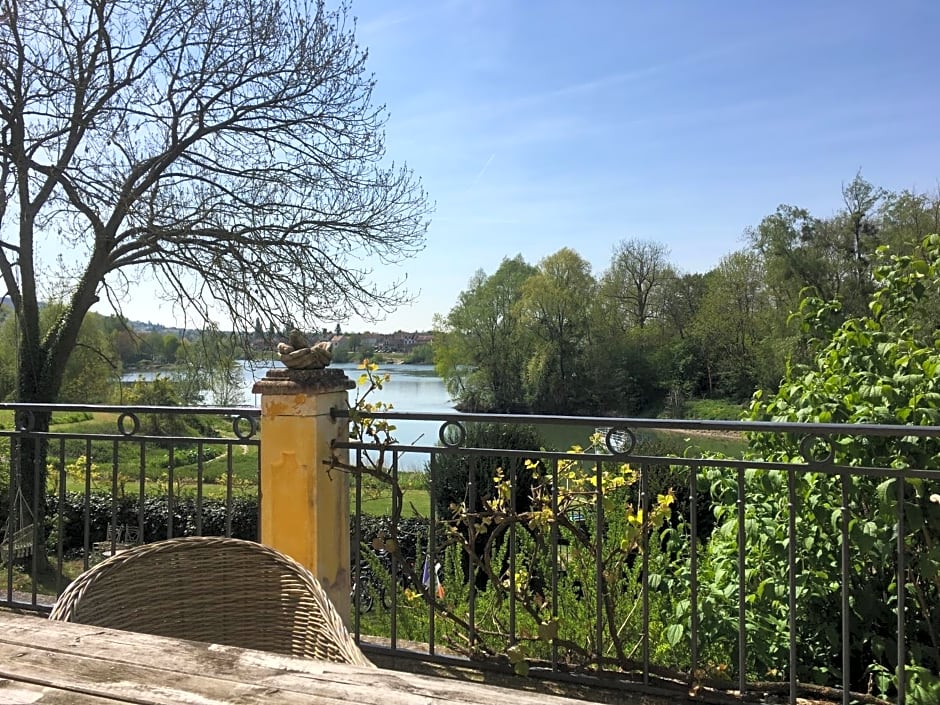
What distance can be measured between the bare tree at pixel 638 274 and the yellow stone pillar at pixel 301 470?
3309cm

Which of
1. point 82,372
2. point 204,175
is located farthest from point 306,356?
point 82,372

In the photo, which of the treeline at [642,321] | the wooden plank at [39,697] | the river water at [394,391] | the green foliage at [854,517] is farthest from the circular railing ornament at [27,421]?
the treeline at [642,321]

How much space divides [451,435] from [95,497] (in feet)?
37.4

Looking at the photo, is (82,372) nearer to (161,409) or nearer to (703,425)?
(161,409)

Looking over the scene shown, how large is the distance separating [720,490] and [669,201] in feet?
98.3

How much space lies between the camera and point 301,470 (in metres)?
2.69

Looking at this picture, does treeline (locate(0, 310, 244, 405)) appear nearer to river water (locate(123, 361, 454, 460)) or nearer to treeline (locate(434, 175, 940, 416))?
river water (locate(123, 361, 454, 460))

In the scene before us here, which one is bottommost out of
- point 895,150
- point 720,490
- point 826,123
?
point 720,490

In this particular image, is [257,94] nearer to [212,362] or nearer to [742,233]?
[212,362]

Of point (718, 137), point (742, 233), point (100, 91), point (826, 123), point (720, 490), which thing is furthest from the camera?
point (742, 233)

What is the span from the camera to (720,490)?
3.04 meters

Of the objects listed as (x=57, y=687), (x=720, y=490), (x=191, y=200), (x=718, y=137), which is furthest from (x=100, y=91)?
(x=718, y=137)

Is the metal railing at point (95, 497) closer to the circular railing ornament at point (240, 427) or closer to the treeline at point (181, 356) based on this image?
the circular railing ornament at point (240, 427)

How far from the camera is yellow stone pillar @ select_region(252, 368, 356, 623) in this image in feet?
8.76
